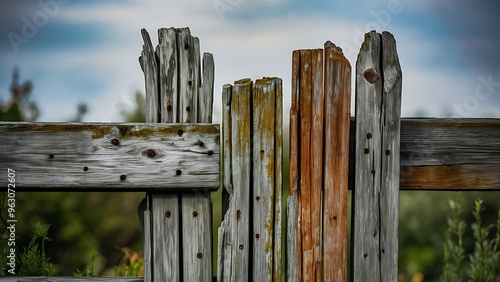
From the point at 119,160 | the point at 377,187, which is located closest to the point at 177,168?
the point at 119,160

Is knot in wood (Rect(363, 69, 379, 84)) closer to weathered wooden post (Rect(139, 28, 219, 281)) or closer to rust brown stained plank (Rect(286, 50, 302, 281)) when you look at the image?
rust brown stained plank (Rect(286, 50, 302, 281))

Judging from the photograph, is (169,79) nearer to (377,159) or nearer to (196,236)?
(196,236)

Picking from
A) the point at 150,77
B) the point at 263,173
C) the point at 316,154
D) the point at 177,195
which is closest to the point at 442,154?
the point at 316,154

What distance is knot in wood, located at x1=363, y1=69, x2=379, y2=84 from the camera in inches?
101

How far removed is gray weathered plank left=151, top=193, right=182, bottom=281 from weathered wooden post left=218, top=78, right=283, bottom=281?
0.21 metres

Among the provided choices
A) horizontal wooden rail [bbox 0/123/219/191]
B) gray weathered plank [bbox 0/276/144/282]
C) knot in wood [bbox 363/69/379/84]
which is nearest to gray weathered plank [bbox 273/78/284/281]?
horizontal wooden rail [bbox 0/123/219/191]

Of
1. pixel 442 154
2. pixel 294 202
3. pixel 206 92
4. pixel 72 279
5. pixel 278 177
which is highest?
pixel 206 92

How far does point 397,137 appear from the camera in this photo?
8.51 ft

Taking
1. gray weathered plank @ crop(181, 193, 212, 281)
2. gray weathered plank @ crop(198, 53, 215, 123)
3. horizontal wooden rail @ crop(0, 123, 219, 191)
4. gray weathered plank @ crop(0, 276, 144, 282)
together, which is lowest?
gray weathered plank @ crop(0, 276, 144, 282)

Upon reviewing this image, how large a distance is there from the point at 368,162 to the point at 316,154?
250 millimetres

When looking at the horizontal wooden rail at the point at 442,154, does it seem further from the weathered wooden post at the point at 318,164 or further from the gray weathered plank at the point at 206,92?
the gray weathered plank at the point at 206,92

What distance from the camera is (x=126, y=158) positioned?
2541mm

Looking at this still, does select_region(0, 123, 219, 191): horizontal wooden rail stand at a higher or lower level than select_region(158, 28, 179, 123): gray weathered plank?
lower

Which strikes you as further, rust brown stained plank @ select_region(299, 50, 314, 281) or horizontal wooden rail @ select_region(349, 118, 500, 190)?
horizontal wooden rail @ select_region(349, 118, 500, 190)
